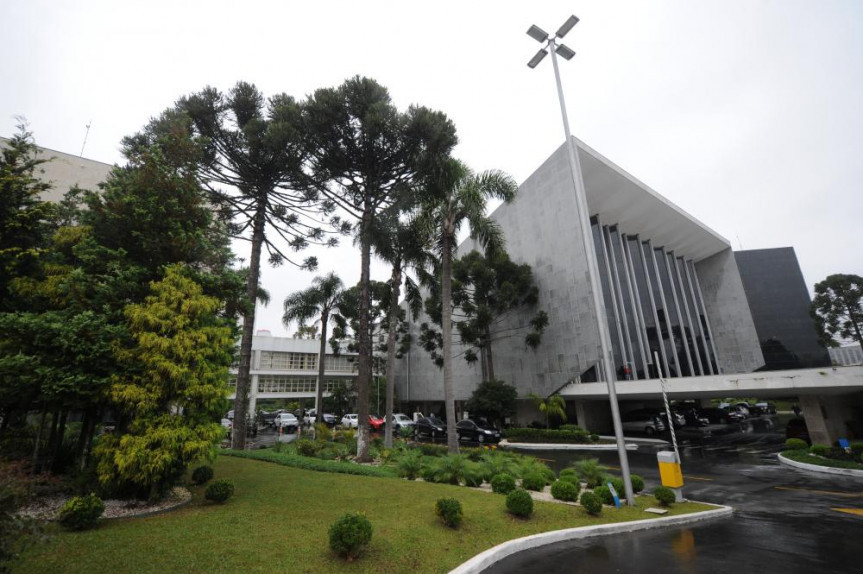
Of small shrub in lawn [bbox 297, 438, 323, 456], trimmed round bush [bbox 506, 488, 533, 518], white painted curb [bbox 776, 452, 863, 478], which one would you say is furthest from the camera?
small shrub in lawn [bbox 297, 438, 323, 456]

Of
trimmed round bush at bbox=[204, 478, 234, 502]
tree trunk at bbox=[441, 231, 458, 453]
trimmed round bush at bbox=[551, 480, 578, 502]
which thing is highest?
tree trunk at bbox=[441, 231, 458, 453]

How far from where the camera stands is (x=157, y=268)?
377 inches

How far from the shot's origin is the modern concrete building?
2867 centimetres

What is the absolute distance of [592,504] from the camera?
28.5ft

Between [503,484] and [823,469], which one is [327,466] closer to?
[503,484]

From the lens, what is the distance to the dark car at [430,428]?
97.1ft

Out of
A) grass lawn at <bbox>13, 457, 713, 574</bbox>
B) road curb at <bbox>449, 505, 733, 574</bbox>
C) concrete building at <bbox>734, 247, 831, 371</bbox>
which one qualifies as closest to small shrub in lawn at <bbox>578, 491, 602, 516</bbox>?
grass lawn at <bbox>13, 457, 713, 574</bbox>

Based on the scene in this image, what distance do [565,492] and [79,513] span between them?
10549mm

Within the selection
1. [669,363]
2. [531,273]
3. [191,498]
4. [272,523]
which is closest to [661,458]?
[272,523]

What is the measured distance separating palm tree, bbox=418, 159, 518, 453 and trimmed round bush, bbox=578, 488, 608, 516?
8.77 m

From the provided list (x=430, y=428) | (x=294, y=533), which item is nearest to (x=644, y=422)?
(x=430, y=428)

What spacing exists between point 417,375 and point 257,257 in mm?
33852

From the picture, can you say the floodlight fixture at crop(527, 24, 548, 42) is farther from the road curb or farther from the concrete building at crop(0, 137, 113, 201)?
the concrete building at crop(0, 137, 113, 201)

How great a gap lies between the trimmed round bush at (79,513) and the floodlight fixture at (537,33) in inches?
617
